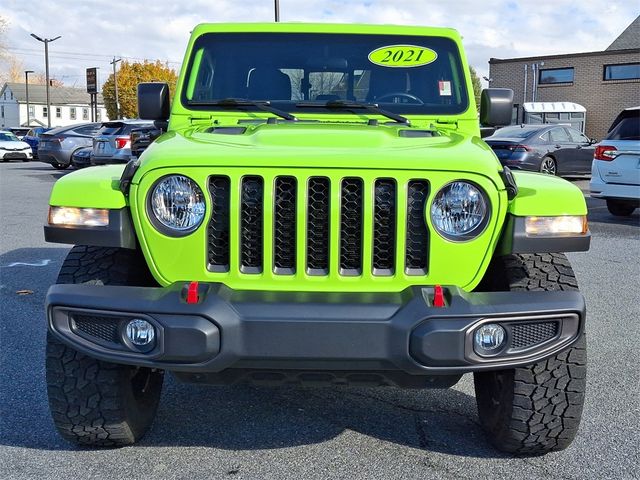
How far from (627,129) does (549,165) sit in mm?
5855

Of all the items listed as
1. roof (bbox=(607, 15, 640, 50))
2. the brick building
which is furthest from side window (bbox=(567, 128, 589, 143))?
roof (bbox=(607, 15, 640, 50))

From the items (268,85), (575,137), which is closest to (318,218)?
(268,85)

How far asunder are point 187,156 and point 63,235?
60 centimetres

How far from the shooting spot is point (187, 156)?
2768mm

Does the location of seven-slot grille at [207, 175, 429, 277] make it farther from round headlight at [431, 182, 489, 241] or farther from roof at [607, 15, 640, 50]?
roof at [607, 15, 640, 50]

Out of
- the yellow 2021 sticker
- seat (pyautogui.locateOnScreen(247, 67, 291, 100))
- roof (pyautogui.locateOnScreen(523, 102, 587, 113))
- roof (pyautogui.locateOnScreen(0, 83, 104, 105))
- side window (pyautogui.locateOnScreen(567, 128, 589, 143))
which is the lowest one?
side window (pyautogui.locateOnScreen(567, 128, 589, 143))

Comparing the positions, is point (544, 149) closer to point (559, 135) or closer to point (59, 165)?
point (559, 135)

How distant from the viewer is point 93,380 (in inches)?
117

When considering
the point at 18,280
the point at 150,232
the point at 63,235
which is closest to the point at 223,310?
the point at 150,232

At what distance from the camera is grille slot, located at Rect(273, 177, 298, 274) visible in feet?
9.01

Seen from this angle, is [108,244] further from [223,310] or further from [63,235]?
[223,310]

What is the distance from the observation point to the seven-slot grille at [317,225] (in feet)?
8.91

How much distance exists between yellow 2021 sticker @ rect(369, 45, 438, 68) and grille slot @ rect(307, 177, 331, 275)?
172cm

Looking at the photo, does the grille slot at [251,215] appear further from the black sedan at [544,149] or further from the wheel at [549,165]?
the wheel at [549,165]
